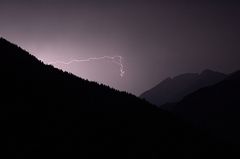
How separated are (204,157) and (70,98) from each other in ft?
54.4

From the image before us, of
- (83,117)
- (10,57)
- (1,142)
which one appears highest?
(10,57)

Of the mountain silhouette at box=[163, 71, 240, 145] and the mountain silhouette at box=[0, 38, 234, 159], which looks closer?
the mountain silhouette at box=[0, 38, 234, 159]

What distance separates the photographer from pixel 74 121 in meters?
29.2

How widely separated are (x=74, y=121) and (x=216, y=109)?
9632 centimetres

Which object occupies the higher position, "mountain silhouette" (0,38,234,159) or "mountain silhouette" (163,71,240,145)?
"mountain silhouette" (163,71,240,145)

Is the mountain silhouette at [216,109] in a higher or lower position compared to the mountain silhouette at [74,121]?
higher

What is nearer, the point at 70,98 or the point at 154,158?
the point at 154,158

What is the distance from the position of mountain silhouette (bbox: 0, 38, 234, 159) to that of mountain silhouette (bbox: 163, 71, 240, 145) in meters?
52.3

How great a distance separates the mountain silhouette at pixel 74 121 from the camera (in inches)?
923

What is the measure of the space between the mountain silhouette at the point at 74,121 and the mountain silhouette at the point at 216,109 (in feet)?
171

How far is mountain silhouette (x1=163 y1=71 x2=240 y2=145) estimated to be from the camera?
96.1 m

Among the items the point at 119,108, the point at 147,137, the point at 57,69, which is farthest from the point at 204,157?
the point at 57,69

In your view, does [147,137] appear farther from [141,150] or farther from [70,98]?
[70,98]

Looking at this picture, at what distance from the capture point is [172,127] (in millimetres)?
39781
